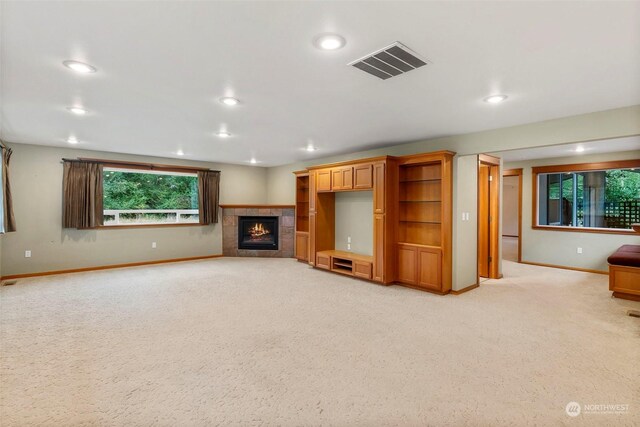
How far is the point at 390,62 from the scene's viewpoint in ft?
8.25

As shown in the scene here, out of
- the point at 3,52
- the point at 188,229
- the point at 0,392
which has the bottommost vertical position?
the point at 0,392

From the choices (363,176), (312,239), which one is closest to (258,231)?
(312,239)

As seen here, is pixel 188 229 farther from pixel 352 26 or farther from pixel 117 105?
pixel 352 26

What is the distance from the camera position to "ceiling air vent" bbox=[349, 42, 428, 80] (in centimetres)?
233

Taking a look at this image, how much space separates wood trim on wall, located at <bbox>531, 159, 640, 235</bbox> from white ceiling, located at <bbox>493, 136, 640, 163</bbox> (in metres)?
0.22

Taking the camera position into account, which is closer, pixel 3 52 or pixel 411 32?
pixel 411 32

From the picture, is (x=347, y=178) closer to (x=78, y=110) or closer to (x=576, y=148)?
(x=78, y=110)

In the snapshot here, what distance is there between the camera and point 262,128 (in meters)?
4.73

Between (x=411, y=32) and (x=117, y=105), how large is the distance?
3.28m

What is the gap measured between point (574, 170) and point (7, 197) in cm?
1089

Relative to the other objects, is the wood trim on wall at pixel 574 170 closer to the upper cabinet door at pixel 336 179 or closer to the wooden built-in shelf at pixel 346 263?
the wooden built-in shelf at pixel 346 263

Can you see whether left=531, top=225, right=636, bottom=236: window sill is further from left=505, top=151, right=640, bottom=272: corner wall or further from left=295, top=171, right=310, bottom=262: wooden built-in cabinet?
left=295, top=171, right=310, bottom=262: wooden built-in cabinet

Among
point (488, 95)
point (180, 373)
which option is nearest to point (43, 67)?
point (180, 373)

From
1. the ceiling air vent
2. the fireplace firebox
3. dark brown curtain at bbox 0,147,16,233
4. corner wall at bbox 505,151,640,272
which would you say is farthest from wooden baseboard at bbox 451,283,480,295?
dark brown curtain at bbox 0,147,16,233
